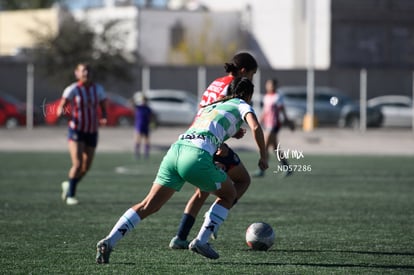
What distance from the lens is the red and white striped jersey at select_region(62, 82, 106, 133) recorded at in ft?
49.2

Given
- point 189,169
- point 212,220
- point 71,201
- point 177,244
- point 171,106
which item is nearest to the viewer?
point 189,169

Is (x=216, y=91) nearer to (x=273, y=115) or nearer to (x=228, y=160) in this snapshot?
(x=228, y=160)

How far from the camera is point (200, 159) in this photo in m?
8.63

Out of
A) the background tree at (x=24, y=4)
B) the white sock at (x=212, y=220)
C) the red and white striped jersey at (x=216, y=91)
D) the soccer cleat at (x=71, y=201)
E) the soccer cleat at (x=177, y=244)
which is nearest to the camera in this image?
the white sock at (x=212, y=220)

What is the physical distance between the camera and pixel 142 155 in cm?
3109

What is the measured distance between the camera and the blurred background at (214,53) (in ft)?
128

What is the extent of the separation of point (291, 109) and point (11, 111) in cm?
1110

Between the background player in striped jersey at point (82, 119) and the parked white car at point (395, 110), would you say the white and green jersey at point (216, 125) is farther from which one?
the parked white car at point (395, 110)

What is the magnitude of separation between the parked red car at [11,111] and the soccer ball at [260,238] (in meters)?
29.0

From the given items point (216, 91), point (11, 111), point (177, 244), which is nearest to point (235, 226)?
point (177, 244)

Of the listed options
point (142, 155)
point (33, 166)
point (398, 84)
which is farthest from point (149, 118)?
point (398, 84)

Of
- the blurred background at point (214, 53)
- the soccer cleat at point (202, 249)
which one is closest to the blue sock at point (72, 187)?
the soccer cleat at point (202, 249)

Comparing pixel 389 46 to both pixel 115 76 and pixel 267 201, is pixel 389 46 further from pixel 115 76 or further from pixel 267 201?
pixel 267 201

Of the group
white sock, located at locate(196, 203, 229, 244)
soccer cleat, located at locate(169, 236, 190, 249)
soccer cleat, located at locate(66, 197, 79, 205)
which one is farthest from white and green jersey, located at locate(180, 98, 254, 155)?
soccer cleat, located at locate(66, 197, 79, 205)
